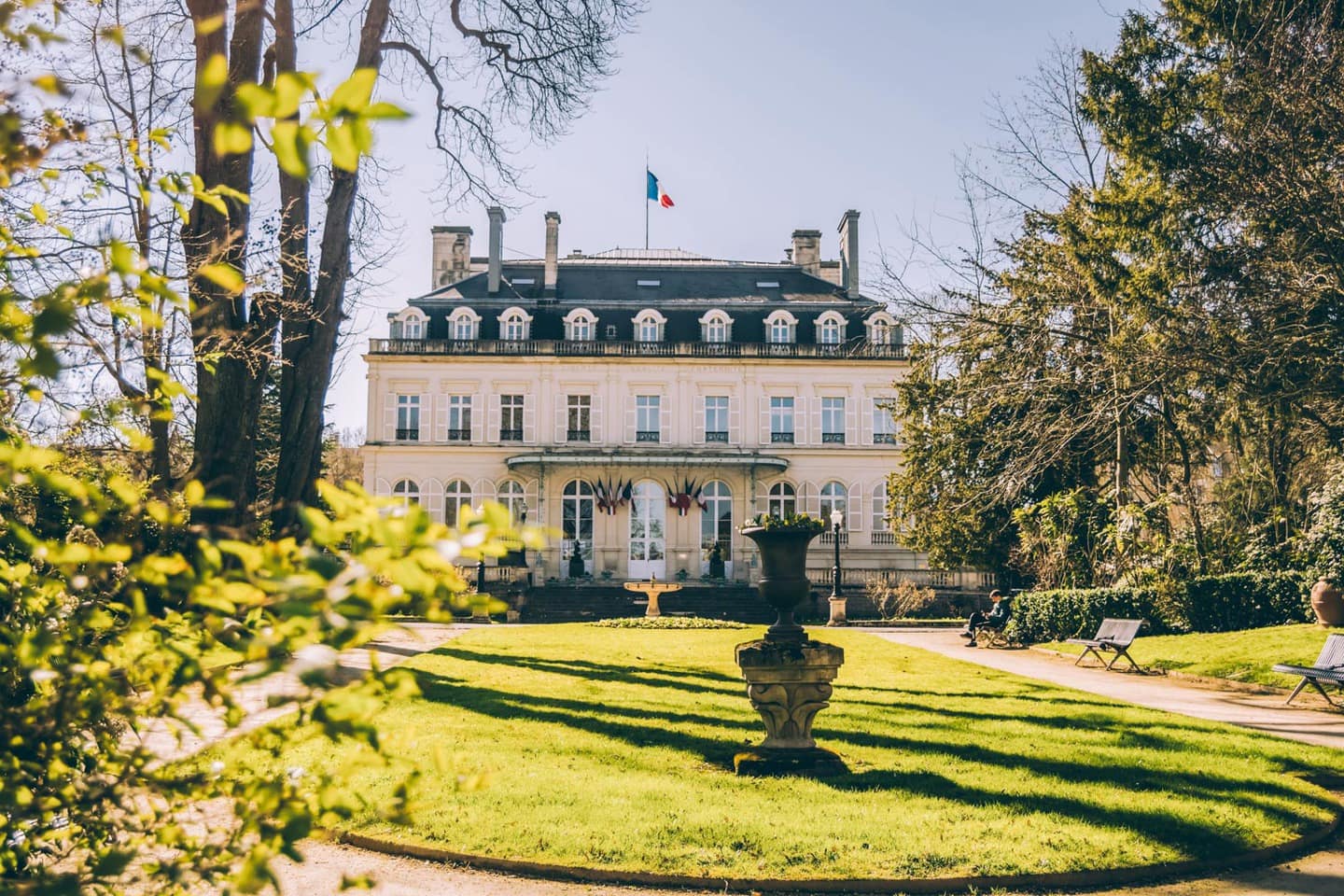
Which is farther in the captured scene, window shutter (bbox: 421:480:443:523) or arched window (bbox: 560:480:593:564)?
window shutter (bbox: 421:480:443:523)

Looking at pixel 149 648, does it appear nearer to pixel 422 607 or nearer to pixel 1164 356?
pixel 422 607

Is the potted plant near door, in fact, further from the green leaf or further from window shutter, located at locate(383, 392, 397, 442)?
window shutter, located at locate(383, 392, 397, 442)

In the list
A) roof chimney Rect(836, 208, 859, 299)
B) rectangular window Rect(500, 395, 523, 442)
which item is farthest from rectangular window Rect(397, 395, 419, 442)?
roof chimney Rect(836, 208, 859, 299)

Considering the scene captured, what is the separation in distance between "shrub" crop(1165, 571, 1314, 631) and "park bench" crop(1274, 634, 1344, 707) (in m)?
6.40

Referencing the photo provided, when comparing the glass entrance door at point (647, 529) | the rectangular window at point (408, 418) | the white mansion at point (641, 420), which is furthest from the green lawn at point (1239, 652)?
the rectangular window at point (408, 418)

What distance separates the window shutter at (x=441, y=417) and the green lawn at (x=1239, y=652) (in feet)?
83.7

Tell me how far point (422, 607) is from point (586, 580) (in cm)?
3380

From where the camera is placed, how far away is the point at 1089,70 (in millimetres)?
13758

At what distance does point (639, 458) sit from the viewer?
3644cm

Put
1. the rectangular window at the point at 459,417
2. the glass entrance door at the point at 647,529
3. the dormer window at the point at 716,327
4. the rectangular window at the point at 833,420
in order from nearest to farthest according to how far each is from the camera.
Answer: the glass entrance door at the point at 647,529
the rectangular window at the point at 459,417
the rectangular window at the point at 833,420
the dormer window at the point at 716,327

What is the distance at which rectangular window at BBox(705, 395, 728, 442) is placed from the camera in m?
→ 38.1

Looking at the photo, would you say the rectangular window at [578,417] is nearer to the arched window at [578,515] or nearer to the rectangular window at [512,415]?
the rectangular window at [512,415]

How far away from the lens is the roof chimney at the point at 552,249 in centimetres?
4047

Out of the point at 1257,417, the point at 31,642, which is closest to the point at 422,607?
the point at 31,642
